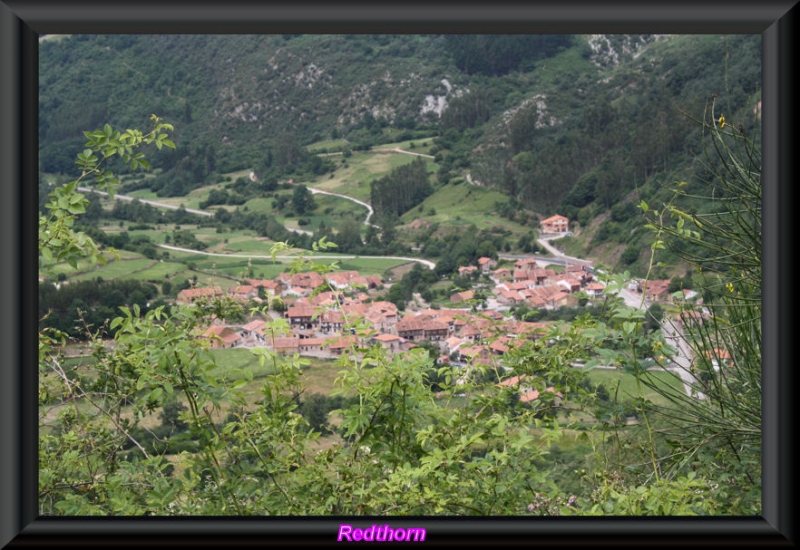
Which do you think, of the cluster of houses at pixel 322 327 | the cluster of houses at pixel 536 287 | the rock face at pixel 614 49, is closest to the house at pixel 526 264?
the cluster of houses at pixel 536 287

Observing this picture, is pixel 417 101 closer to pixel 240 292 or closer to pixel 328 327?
pixel 240 292

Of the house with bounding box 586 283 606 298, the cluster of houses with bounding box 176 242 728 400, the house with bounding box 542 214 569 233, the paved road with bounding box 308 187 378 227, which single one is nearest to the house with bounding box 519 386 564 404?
the cluster of houses with bounding box 176 242 728 400

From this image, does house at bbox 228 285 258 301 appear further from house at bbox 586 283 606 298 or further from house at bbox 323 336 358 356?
house at bbox 586 283 606 298

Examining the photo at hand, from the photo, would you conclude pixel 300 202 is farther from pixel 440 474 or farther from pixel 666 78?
pixel 440 474

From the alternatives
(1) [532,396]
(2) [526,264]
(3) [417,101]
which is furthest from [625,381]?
(3) [417,101]

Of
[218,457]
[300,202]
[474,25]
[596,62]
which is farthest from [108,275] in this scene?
[596,62]

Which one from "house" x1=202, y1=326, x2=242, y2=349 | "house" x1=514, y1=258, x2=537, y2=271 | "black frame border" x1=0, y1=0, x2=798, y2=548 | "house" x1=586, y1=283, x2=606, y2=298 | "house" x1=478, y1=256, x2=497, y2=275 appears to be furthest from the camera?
"house" x1=478, y1=256, x2=497, y2=275
